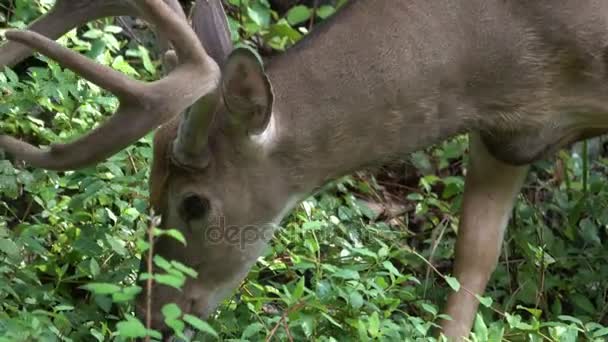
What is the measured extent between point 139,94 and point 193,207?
81cm

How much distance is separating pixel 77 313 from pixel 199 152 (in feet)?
2.21

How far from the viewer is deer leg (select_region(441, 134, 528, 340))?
5969 mm

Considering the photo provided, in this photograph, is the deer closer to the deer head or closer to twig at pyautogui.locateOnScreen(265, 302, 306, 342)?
the deer head

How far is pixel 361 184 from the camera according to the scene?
23.1 ft

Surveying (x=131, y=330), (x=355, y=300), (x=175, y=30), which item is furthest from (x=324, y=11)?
(x=131, y=330)

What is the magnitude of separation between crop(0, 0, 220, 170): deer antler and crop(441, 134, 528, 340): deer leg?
1806 mm

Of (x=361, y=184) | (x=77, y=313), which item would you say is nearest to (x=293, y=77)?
(x=77, y=313)

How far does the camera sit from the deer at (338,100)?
4973 millimetres

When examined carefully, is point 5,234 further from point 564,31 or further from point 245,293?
point 564,31

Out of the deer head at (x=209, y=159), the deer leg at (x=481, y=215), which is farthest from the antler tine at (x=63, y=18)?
the deer leg at (x=481, y=215)

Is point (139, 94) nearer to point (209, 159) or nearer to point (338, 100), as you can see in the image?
point (209, 159)

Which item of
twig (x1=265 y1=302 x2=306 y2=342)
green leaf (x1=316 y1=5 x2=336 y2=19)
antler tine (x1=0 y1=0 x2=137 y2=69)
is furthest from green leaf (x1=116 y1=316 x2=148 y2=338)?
green leaf (x1=316 y1=5 x2=336 y2=19)

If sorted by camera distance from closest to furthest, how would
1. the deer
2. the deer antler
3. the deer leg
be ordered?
the deer antler
the deer
the deer leg

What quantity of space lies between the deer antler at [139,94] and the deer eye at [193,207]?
581mm
